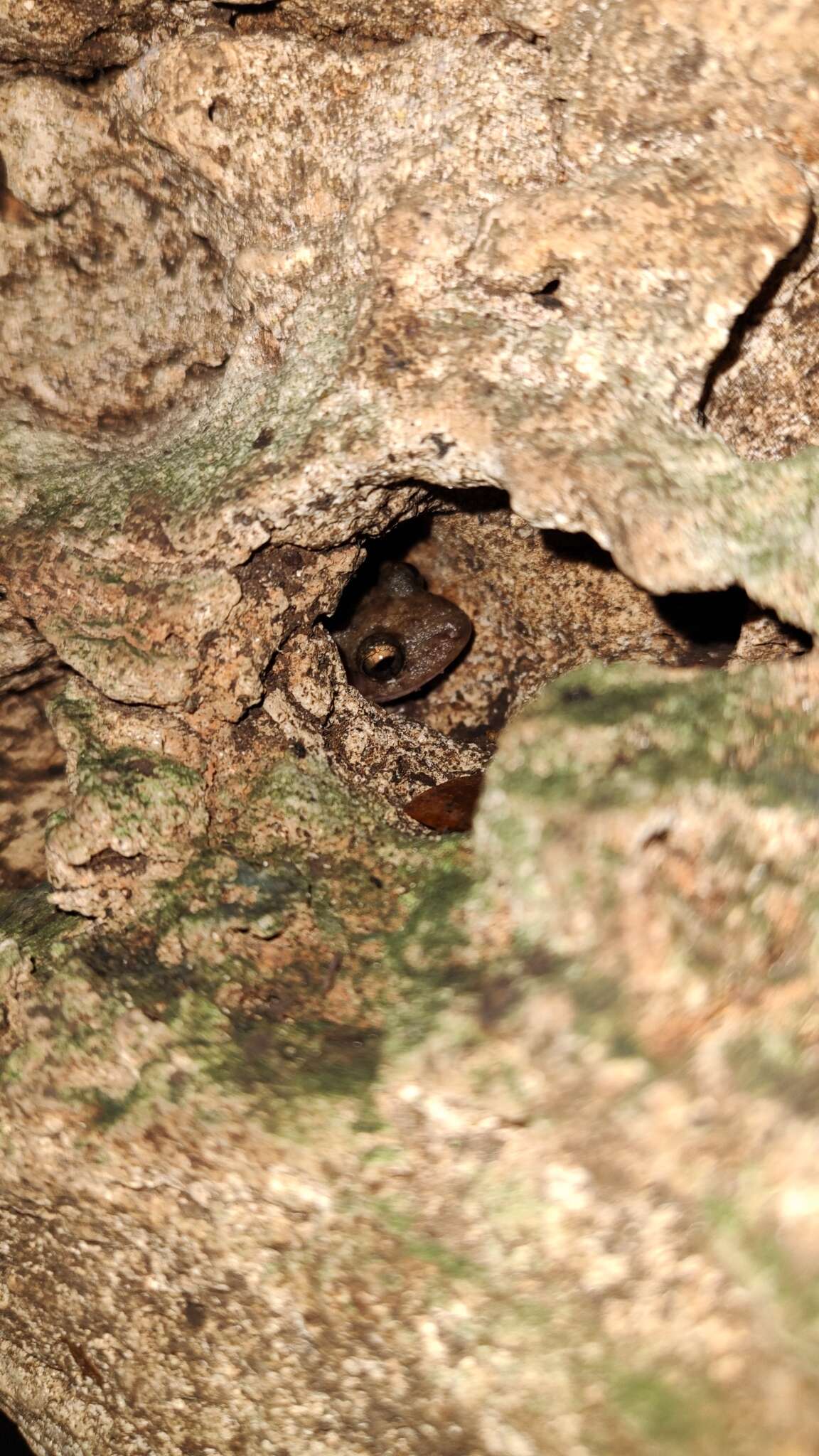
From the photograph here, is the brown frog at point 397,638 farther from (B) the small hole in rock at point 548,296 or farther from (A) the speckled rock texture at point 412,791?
(B) the small hole in rock at point 548,296

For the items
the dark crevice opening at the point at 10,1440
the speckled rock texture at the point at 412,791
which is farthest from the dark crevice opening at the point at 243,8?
the dark crevice opening at the point at 10,1440

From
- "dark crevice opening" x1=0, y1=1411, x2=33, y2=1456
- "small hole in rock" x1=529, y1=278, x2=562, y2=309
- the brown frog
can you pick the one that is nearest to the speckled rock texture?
"small hole in rock" x1=529, y1=278, x2=562, y2=309

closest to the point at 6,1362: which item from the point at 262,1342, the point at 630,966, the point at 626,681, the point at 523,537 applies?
the point at 262,1342

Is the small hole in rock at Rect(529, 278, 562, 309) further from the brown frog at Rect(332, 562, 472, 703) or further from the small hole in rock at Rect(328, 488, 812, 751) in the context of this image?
the brown frog at Rect(332, 562, 472, 703)

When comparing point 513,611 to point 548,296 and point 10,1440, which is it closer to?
point 548,296

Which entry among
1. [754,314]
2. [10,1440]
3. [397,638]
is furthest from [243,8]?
[10,1440]
